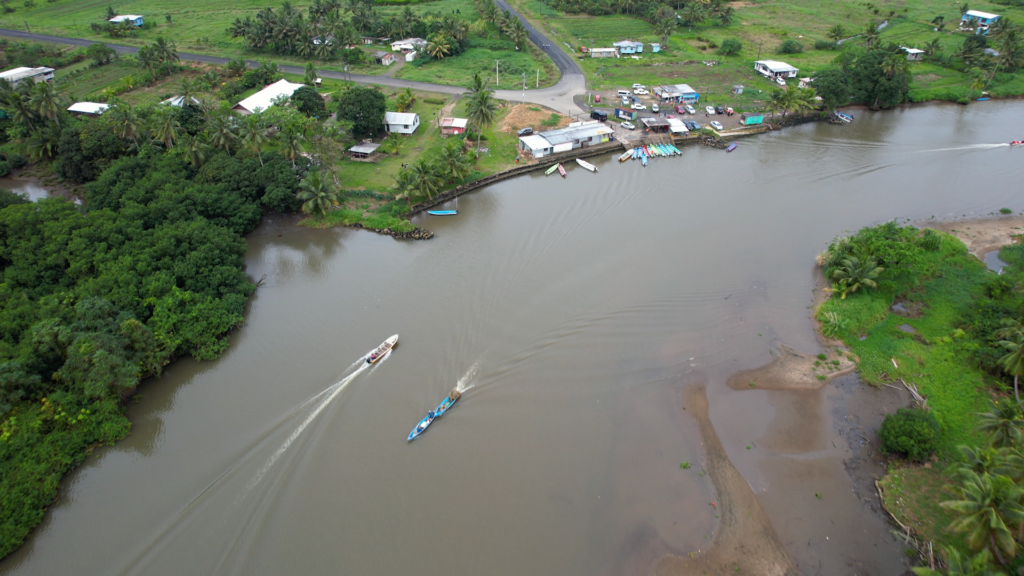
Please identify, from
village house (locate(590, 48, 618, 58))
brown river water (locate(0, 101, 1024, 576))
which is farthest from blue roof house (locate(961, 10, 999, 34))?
brown river water (locate(0, 101, 1024, 576))

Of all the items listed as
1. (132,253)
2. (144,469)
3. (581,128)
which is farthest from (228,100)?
(144,469)

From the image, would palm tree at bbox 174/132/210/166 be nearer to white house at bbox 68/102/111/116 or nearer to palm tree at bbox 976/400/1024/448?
white house at bbox 68/102/111/116

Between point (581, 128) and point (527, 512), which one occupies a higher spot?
point (581, 128)

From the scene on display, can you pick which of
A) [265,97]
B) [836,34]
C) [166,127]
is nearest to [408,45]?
[265,97]

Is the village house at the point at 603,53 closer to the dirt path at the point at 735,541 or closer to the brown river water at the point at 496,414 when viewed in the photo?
the brown river water at the point at 496,414

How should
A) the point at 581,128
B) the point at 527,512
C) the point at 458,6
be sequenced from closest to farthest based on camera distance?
the point at 527,512, the point at 581,128, the point at 458,6

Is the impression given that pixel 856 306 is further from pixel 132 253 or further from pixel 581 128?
pixel 132 253

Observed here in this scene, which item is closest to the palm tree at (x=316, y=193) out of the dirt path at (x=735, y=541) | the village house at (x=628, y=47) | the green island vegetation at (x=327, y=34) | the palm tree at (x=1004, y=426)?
the dirt path at (x=735, y=541)
